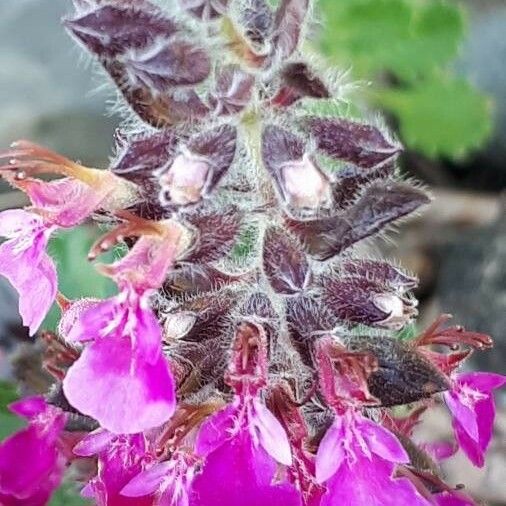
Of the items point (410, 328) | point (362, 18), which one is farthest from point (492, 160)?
point (410, 328)

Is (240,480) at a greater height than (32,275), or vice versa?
(32,275)

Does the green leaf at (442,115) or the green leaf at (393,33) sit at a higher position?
the green leaf at (393,33)

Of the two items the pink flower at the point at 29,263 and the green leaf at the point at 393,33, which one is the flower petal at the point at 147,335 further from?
the green leaf at the point at 393,33

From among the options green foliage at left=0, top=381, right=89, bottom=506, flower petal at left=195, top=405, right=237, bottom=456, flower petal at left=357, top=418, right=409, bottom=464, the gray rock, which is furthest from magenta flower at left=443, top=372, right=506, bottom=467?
the gray rock

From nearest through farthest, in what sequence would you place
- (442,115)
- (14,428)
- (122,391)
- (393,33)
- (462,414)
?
(122,391), (462,414), (14,428), (393,33), (442,115)

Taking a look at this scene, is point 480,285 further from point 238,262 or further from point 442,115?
point 238,262

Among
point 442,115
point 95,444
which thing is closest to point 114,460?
point 95,444

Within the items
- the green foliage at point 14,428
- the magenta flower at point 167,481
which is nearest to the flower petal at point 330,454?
the magenta flower at point 167,481
